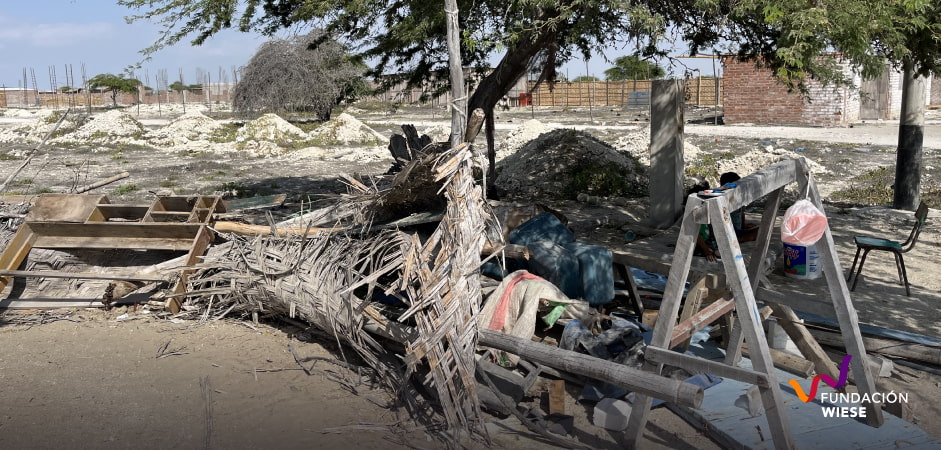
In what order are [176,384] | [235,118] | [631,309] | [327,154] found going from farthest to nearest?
[235,118] < [327,154] < [631,309] < [176,384]

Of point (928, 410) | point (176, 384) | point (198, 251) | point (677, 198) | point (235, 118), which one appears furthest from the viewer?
point (235, 118)

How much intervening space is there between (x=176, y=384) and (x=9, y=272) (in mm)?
2438

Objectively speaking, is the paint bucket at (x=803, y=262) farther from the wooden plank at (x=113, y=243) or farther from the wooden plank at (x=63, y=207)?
the wooden plank at (x=63, y=207)

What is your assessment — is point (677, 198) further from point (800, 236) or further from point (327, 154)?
point (327, 154)

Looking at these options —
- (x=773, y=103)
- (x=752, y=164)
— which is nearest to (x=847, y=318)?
(x=752, y=164)

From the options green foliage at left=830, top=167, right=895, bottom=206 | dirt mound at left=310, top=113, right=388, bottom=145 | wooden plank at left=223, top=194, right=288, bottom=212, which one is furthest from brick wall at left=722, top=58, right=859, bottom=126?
wooden plank at left=223, top=194, right=288, bottom=212

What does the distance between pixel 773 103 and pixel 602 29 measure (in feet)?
67.3

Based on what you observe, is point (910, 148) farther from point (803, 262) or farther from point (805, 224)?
point (805, 224)

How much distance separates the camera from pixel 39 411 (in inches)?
189

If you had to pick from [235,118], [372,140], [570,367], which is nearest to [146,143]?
[372,140]

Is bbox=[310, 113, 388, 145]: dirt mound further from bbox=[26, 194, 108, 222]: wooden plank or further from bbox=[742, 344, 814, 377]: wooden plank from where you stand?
bbox=[742, 344, 814, 377]: wooden plank

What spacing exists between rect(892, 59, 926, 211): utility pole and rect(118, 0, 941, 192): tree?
225cm

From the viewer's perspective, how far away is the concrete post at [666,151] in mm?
10297

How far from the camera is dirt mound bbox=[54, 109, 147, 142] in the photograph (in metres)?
25.3
